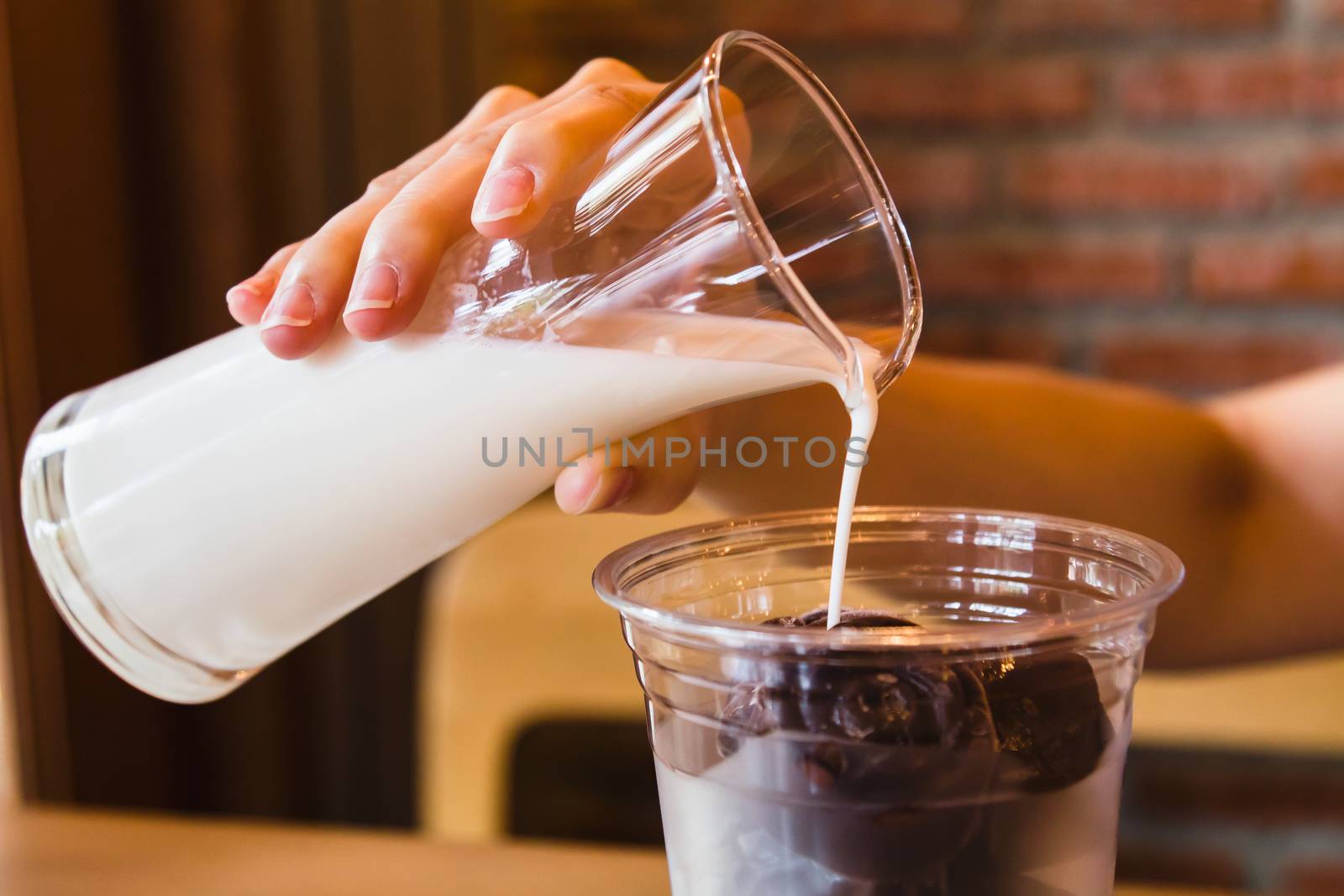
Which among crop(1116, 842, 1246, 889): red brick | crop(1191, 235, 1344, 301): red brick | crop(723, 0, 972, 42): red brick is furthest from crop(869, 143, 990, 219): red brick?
crop(1116, 842, 1246, 889): red brick

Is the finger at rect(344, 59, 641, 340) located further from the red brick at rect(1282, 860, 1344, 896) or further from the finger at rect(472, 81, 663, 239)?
the red brick at rect(1282, 860, 1344, 896)

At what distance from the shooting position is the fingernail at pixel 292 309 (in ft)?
1.54

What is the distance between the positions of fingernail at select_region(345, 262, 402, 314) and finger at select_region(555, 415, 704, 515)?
0.10 meters

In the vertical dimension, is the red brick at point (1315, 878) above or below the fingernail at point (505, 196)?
below

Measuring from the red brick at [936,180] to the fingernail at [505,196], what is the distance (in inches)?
38.9

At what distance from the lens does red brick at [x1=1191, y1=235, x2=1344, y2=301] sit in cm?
131

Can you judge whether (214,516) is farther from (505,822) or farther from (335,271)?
(505,822)

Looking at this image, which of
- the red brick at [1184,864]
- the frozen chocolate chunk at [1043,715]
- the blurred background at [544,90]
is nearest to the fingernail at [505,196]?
the frozen chocolate chunk at [1043,715]

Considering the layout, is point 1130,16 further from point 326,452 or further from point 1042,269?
point 326,452

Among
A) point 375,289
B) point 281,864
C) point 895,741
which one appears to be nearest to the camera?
point 895,741

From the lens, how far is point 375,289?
449 millimetres

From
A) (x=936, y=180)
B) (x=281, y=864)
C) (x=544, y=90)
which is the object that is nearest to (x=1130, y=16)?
(x=936, y=180)

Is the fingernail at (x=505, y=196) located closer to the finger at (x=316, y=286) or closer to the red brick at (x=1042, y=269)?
the finger at (x=316, y=286)

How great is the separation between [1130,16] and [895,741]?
1161 mm
